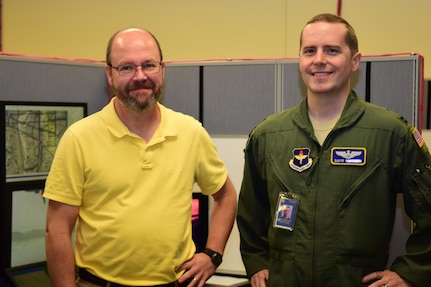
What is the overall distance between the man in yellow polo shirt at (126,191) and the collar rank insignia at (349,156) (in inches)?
18.6

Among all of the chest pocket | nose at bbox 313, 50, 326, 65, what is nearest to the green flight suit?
the chest pocket

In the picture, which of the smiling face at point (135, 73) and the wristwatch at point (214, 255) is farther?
the wristwatch at point (214, 255)

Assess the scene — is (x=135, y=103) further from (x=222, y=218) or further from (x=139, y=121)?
(x=222, y=218)

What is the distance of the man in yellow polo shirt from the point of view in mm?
1511

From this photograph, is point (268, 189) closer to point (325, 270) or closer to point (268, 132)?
point (268, 132)

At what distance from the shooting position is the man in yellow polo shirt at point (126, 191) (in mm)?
1511

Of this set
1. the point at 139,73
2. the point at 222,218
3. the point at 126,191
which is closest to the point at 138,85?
the point at 139,73

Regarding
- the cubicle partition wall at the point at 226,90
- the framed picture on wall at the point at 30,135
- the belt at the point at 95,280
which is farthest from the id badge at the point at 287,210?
the framed picture on wall at the point at 30,135

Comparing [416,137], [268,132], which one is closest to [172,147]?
[268,132]

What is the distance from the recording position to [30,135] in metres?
2.09

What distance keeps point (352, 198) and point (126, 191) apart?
0.71 metres

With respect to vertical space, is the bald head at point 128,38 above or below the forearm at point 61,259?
above

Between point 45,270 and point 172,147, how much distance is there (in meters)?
0.87

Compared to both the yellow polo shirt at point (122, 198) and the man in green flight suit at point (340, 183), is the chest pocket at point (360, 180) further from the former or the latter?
the yellow polo shirt at point (122, 198)
